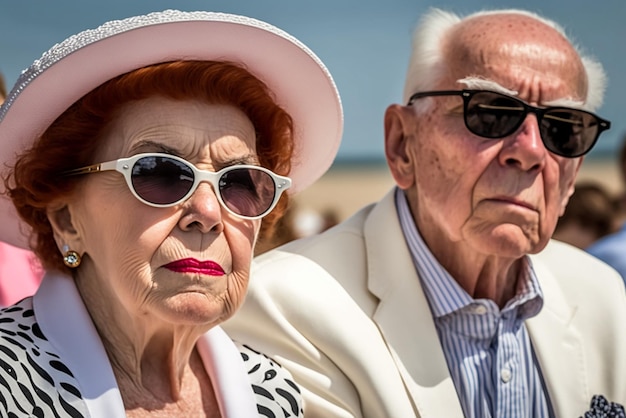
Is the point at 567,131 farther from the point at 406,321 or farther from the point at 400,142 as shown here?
the point at 406,321

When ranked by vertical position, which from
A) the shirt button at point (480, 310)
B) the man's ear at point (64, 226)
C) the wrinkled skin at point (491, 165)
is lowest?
the man's ear at point (64, 226)

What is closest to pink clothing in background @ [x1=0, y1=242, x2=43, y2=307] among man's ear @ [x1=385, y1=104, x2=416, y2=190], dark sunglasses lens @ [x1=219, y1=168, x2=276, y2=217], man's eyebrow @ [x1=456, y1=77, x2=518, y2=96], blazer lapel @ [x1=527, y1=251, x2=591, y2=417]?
man's ear @ [x1=385, y1=104, x2=416, y2=190]

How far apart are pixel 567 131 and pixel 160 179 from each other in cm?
177

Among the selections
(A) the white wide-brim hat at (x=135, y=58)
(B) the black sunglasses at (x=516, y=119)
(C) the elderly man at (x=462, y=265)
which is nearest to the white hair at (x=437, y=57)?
(C) the elderly man at (x=462, y=265)

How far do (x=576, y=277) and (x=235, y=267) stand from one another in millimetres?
1987

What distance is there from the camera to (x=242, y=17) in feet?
9.32

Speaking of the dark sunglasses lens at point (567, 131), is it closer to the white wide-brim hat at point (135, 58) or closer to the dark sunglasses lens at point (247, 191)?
the white wide-brim hat at point (135, 58)

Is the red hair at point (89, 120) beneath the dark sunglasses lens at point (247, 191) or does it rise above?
above

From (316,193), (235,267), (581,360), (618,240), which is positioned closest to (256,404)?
(235,267)

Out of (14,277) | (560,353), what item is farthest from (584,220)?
(14,277)

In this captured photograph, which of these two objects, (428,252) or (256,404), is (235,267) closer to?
(256,404)

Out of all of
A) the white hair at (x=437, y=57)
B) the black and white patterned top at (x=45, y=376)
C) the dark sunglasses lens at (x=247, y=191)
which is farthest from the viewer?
the white hair at (x=437, y=57)

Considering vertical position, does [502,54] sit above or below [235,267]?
above

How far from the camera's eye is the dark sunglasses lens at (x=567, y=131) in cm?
386
